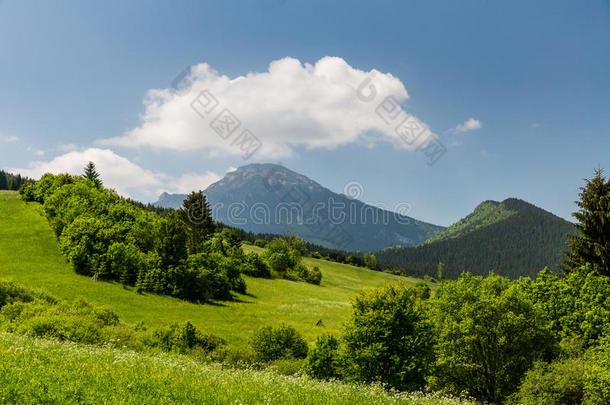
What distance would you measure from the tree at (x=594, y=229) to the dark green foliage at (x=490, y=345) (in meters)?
10.6

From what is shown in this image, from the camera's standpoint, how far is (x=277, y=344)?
3900 centimetres

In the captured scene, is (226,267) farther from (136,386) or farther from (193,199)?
(136,386)

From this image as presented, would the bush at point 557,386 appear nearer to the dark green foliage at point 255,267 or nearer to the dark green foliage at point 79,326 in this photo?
the dark green foliage at point 79,326

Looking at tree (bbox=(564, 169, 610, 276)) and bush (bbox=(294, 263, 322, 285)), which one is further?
bush (bbox=(294, 263, 322, 285))

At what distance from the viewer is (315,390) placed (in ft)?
45.3

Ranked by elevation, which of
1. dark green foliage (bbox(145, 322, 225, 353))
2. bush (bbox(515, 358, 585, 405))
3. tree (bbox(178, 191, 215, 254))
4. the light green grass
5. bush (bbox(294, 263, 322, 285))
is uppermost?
tree (bbox(178, 191, 215, 254))

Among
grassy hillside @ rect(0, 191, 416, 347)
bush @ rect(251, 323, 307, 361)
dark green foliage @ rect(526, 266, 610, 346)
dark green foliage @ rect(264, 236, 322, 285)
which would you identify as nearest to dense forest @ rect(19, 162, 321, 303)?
grassy hillside @ rect(0, 191, 416, 347)

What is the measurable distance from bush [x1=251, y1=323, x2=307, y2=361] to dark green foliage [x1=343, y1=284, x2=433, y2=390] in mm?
10300

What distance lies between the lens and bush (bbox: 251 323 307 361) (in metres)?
38.7

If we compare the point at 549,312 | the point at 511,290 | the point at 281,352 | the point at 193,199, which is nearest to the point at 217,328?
the point at 281,352

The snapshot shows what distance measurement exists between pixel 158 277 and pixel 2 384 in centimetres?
5750

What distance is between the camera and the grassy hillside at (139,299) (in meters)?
50.0

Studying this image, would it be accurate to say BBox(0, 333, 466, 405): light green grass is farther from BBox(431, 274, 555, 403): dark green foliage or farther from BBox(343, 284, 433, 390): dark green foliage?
BBox(431, 274, 555, 403): dark green foliage

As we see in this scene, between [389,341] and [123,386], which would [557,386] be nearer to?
[389,341]
